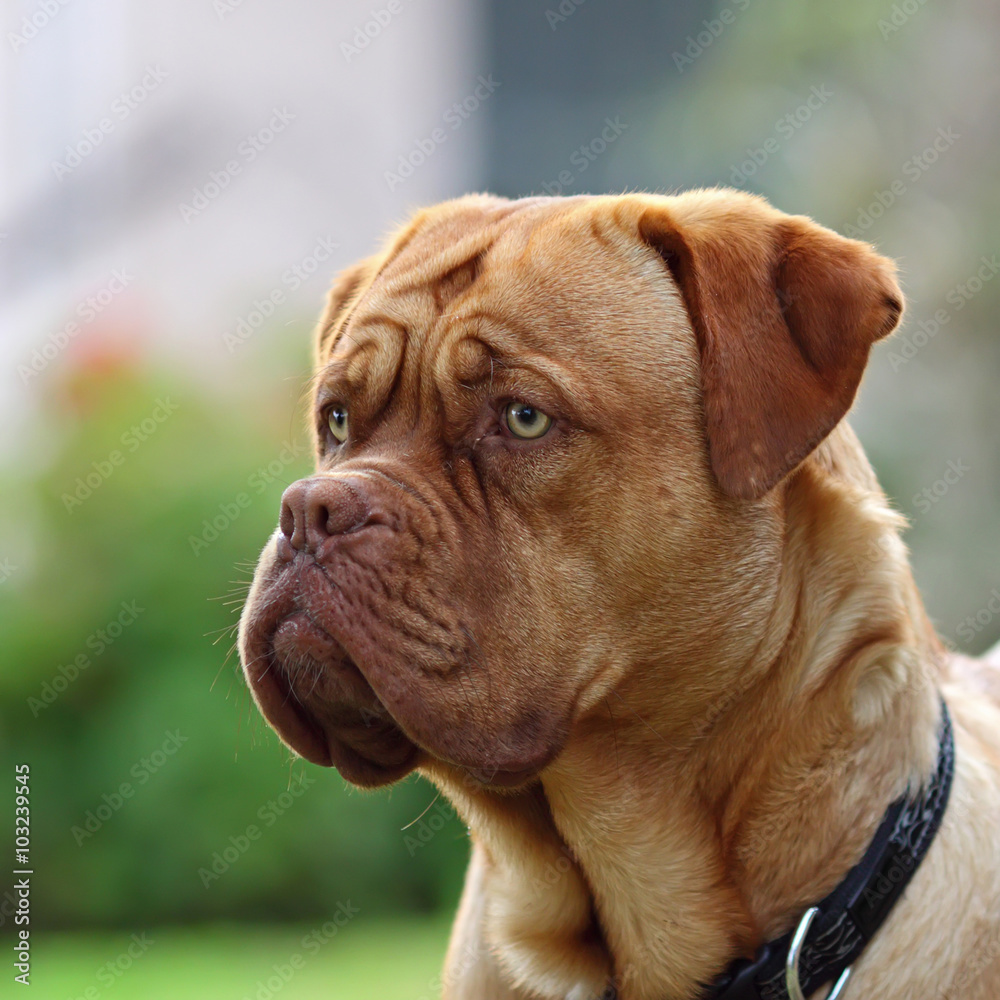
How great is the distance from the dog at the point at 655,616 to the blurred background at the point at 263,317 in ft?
2.33

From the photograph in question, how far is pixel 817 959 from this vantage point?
2.26 metres

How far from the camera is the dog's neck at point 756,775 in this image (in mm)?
2361

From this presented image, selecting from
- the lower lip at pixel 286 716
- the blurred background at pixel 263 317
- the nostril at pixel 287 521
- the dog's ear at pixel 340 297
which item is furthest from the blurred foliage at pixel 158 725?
the nostril at pixel 287 521

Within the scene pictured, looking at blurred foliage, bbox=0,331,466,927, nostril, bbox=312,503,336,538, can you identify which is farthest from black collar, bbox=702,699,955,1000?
blurred foliage, bbox=0,331,466,927

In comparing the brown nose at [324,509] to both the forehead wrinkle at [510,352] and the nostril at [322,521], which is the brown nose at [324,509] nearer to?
the nostril at [322,521]

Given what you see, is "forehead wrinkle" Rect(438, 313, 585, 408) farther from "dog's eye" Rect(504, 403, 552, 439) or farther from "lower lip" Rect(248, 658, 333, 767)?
"lower lip" Rect(248, 658, 333, 767)

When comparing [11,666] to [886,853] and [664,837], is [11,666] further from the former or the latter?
[886,853]

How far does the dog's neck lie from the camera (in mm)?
2361

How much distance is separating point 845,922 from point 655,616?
69 cm

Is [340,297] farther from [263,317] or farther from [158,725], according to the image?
[263,317]

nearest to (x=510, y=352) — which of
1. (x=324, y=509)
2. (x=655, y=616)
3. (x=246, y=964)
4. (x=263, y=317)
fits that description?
(x=324, y=509)

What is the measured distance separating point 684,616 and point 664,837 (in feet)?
1.55

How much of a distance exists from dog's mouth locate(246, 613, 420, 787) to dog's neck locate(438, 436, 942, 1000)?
389 millimetres

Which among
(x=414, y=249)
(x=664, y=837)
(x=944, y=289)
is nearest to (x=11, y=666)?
(x=414, y=249)
